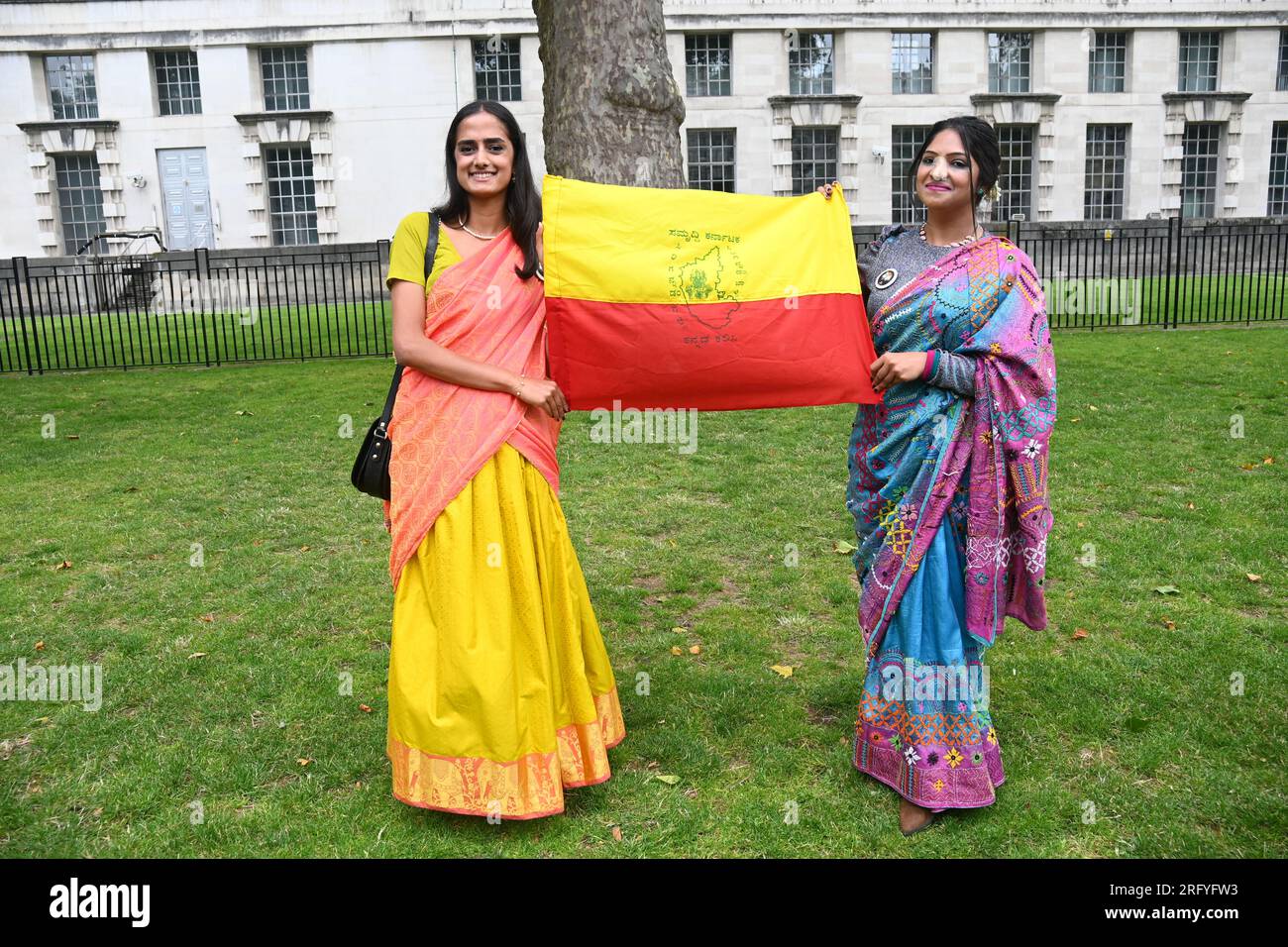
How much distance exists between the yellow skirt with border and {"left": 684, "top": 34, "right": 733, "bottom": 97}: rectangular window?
28215 mm

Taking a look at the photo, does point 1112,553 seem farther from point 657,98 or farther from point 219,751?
point 657,98

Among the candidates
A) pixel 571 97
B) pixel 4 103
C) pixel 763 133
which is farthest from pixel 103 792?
pixel 4 103

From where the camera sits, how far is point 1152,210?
3120 cm

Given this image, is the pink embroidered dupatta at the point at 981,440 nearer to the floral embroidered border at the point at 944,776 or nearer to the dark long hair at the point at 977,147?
the dark long hair at the point at 977,147

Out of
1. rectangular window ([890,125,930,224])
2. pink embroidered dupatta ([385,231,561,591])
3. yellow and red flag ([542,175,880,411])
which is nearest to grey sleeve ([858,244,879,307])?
yellow and red flag ([542,175,880,411])

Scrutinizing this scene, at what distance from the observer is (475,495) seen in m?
3.30

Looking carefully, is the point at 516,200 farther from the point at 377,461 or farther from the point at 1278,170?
the point at 1278,170

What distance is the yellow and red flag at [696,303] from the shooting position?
330cm

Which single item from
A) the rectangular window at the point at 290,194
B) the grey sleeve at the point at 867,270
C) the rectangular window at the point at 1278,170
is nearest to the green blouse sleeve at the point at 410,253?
the grey sleeve at the point at 867,270

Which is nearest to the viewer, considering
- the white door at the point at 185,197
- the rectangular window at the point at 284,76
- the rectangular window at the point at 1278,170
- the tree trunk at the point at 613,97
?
the tree trunk at the point at 613,97

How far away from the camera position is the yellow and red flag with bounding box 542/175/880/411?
10.8ft

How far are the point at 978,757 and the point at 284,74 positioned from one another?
30601mm

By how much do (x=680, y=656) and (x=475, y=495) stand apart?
1.87 meters

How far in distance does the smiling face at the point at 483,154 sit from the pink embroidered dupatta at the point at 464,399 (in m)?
0.18
